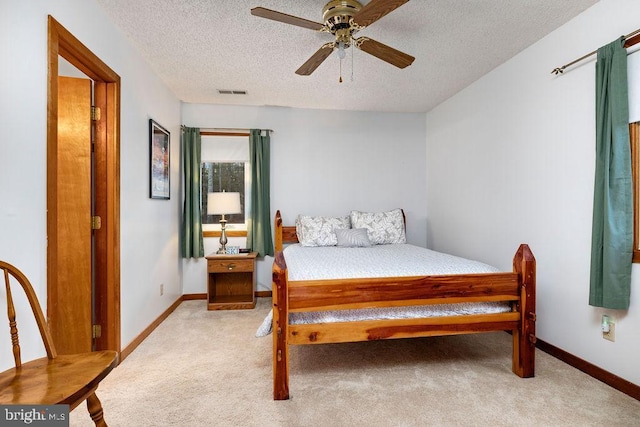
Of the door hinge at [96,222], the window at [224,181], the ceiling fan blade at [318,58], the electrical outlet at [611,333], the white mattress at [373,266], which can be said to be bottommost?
the electrical outlet at [611,333]

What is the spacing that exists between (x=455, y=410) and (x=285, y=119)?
3699mm

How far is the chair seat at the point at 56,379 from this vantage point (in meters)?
1.02

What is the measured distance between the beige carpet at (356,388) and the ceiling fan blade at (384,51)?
7.35 feet

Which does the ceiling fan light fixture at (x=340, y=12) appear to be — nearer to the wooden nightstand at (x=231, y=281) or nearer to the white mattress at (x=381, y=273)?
the white mattress at (x=381, y=273)

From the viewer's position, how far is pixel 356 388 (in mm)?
1991

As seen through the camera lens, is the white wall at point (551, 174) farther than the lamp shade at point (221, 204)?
No

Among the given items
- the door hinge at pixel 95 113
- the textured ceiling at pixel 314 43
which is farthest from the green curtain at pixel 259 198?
the door hinge at pixel 95 113

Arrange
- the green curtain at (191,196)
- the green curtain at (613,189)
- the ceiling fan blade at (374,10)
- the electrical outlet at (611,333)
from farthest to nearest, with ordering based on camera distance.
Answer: the green curtain at (191,196), the electrical outlet at (611,333), the green curtain at (613,189), the ceiling fan blade at (374,10)

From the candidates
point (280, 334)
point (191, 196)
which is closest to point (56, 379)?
point (280, 334)

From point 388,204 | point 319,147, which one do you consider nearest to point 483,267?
point 388,204

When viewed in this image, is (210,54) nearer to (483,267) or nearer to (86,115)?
(86,115)

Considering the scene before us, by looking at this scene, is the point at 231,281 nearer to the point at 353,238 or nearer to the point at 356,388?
Answer: the point at 353,238

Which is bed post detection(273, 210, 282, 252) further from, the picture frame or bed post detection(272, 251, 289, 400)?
bed post detection(272, 251, 289, 400)

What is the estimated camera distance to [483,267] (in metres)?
2.30
